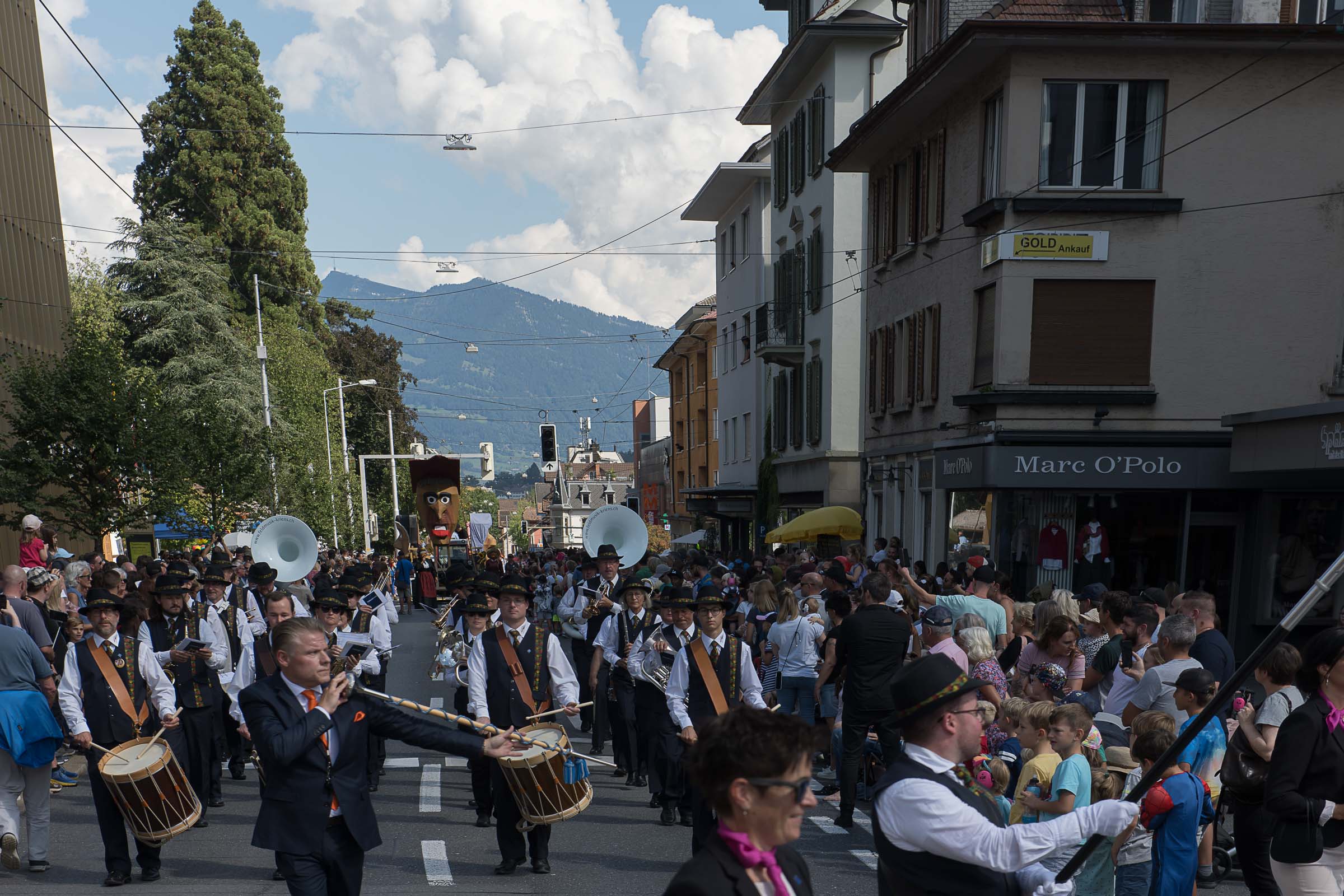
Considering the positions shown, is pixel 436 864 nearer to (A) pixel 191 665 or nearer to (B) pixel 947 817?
(A) pixel 191 665

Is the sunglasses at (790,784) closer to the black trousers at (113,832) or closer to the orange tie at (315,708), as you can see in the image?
the orange tie at (315,708)

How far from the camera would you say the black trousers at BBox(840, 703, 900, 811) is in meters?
9.41

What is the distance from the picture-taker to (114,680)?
8500 mm

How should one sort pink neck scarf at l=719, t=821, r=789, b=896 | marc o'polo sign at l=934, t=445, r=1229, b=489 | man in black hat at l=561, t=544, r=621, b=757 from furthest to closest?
marc o'polo sign at l=934, t=445, r=1229, b=489 → man in black hat at l=561, t=544, r=621, b=757 → pink neck scarf at l=719, t=821, r=789, b=896

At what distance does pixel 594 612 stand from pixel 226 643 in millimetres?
3915

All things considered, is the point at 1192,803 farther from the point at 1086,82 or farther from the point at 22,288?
the point at 22,288

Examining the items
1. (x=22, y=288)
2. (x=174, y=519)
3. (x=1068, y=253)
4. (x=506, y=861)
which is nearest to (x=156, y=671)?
(x=506, y=861)

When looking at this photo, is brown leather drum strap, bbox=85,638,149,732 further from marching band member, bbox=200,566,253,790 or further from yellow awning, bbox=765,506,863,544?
yellow awning, bbox=765,506,863,544

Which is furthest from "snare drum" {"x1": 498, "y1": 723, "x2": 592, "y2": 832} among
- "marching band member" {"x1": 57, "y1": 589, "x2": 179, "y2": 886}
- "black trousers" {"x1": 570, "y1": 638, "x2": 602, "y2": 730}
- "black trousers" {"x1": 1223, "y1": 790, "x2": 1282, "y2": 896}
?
"black trousers" {"x1": 570, "y1": 638, "x2": 602, "y2": 730}

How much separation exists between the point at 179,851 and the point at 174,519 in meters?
20.4

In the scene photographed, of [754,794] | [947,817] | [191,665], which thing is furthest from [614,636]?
[754,794]

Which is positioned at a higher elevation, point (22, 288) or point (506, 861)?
point (22, 288)

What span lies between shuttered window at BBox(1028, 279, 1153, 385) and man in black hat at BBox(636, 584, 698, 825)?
10.3m

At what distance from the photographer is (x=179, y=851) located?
9078mm
